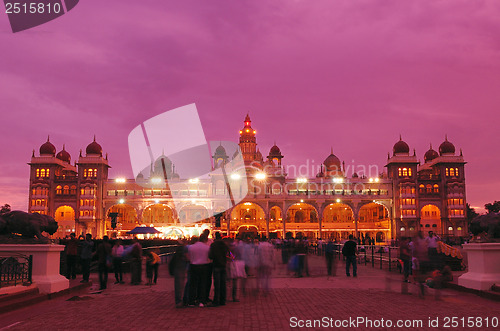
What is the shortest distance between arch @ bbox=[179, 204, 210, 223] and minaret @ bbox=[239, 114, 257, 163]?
66.6 feet

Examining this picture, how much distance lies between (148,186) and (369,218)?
40262mm

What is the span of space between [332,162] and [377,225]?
66.9 ft

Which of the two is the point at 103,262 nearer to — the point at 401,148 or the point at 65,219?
the point at 65,219

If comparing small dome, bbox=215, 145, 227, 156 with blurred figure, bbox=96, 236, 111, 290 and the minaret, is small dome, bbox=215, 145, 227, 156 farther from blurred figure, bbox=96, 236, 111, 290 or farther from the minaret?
blurred figure, bbox=96, 236, 111, 290

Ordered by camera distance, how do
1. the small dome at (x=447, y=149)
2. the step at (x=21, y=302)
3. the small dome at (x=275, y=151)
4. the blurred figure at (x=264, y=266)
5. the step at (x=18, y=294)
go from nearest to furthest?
the step at (x=21, y=302)
the step at (x=18, y=294)
the blurred figure at (x=264, y=266)
the small dome at (x=447, y=149)
the small dome at (x=275, y=151)

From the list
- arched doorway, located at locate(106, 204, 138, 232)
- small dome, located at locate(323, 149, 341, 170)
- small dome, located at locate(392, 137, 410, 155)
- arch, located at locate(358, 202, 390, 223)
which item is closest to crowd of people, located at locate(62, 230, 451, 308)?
arched doorway, located at locate(106, 204, 138, 232)

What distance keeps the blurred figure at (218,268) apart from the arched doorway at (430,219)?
7532 centimetres

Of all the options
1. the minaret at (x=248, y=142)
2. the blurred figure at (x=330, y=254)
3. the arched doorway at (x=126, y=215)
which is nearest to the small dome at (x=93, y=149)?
the arched doorway at (x=126, y=215)

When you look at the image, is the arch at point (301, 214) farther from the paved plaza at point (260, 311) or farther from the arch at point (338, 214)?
the paved plaza at point (260, 311)

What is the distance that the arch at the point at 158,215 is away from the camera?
87.2 m

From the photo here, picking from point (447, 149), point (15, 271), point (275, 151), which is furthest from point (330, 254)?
point (275, 151)

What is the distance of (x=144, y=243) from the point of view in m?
34.2

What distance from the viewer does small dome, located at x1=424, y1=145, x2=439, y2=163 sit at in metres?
97.2

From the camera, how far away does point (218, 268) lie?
1198 cm
